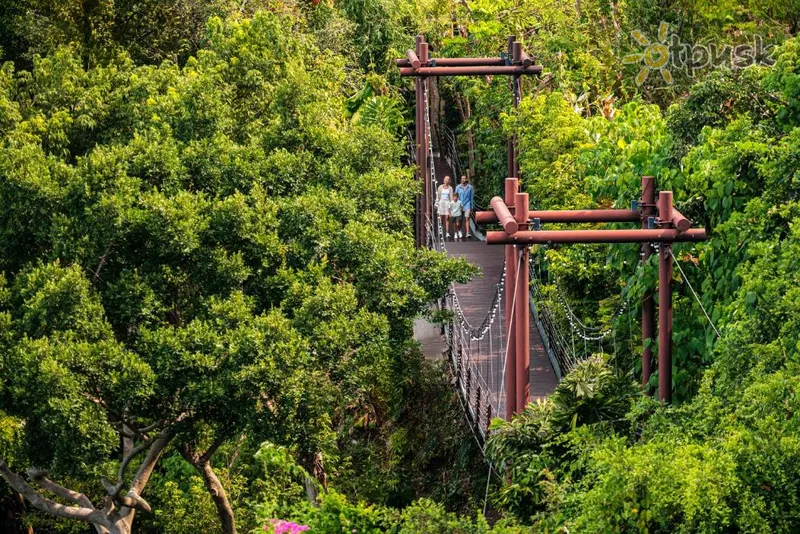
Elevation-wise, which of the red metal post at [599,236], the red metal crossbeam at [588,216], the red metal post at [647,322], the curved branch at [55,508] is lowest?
the curved branch at [55,508]

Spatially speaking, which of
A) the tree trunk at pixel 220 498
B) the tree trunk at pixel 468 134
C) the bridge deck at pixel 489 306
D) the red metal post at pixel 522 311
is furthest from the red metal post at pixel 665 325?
the tree trunk at pixel 468 134

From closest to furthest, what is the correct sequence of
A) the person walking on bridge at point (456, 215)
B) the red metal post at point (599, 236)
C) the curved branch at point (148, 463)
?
the red metal post at point (599, 236)
the curved branch at point (148, 463)
the person walking on bridge at point (456, 215)

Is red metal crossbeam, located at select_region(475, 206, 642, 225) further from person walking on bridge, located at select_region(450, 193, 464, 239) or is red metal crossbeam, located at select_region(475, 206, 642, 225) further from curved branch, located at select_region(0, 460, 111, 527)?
person walking on bridge, located at select_region(450, 193, 464, 239)

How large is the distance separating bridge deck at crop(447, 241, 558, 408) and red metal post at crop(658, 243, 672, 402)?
5.86 ft

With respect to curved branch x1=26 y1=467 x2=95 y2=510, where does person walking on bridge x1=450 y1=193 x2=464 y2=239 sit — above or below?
above

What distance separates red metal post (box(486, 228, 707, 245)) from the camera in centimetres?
1175

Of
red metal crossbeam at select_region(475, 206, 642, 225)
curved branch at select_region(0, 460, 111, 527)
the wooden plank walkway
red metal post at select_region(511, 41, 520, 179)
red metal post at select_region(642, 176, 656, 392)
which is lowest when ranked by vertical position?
curved branch at select_region(0, 460, 111, 527)

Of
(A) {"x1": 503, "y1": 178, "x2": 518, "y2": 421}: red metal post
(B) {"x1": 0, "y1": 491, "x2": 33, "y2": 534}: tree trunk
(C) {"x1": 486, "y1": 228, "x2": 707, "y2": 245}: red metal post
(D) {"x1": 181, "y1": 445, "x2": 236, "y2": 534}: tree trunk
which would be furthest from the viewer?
(B) {"x1": 0, "y1": 491, "x2": 33, "y2": 534}: tree trunk

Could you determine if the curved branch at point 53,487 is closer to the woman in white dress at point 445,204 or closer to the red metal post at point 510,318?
the red metal post at point 510,318

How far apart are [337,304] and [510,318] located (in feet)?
7.45

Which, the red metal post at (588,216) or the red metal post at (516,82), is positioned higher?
the red metal post at (516,82)

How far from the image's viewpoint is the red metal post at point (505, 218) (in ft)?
39.0

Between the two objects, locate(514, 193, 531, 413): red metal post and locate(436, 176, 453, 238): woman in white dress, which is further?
locate(436, 176, 453, 238): woman in white dress

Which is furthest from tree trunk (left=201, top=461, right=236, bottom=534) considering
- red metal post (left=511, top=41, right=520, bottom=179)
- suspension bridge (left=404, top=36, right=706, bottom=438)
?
red metal post (left=511, top=41, right=520, bottom=179)
